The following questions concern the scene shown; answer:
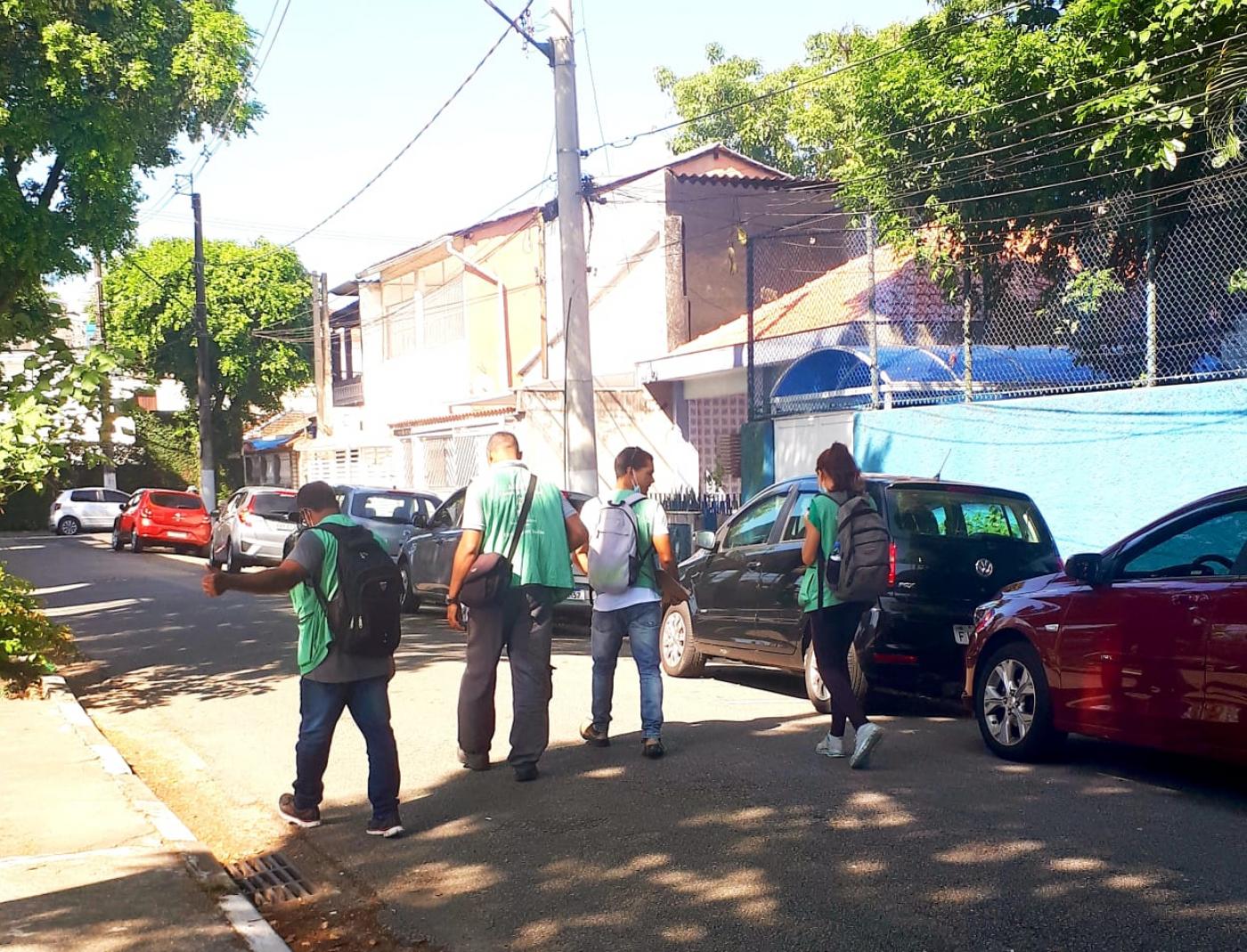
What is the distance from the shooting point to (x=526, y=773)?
7.25m

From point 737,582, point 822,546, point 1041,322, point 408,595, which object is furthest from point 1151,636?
point 408,595

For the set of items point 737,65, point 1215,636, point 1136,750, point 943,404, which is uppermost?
point 737,65

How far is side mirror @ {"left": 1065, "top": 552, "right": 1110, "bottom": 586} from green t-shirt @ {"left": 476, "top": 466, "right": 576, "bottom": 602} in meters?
2.71

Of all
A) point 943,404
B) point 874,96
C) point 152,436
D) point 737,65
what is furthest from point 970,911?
point 152,436

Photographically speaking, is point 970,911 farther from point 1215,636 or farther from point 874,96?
point 874,96

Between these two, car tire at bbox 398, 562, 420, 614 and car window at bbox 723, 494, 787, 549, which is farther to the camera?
car tire at bbox 398, 562, 420, 614

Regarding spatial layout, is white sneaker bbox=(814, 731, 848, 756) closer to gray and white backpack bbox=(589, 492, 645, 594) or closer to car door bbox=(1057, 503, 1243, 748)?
car door bbox=(1057, 503, 1243, 748)

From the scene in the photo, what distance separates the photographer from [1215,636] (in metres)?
6.35

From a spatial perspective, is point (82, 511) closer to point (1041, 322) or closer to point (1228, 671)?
point (1041, 322)

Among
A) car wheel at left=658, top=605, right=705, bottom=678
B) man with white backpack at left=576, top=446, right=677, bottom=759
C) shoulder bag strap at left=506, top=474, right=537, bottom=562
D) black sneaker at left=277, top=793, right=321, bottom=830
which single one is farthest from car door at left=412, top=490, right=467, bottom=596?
black sneaker at left=277, top=793, right=321, bottom=830

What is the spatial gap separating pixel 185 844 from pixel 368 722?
3.16 feet

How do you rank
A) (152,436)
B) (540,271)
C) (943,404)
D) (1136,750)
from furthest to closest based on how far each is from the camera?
(152,436), (540,271), (943,404), (1136,750)

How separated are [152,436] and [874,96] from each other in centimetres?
3943

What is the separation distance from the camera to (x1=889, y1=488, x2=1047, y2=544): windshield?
30.4ft
